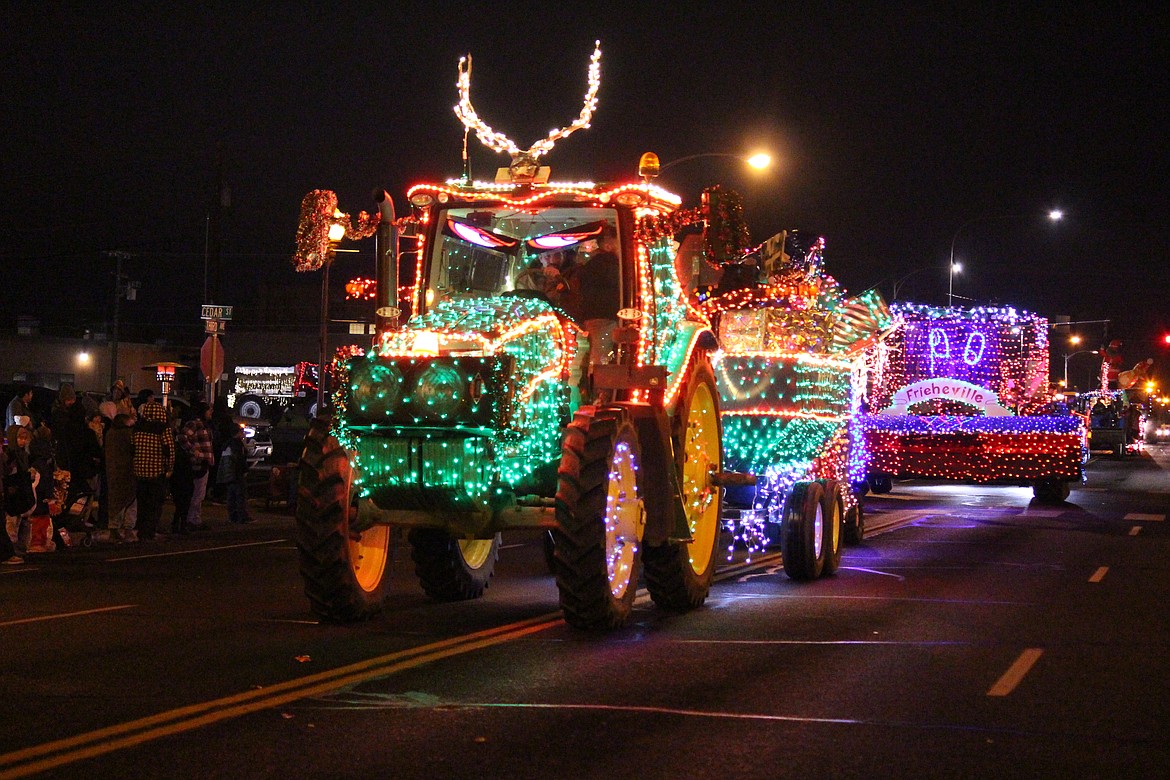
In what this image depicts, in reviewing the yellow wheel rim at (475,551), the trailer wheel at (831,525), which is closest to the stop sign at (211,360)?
the yellow wheel rim at (475,551)

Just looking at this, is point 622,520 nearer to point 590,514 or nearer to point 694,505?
point 590,514

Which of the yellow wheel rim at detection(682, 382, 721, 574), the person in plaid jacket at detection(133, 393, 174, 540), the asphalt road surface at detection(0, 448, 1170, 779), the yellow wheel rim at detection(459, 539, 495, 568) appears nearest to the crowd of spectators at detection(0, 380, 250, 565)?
the person in plaid jacket at detection(133, 393, 174, 540)

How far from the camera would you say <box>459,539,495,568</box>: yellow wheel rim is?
42.9 feet

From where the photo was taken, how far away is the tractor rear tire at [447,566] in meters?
12.3

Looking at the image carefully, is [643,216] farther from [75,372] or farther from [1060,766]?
[75,372]

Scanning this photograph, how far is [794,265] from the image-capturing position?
1573cm

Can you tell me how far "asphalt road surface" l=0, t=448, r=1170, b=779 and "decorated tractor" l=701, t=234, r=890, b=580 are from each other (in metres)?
0.58

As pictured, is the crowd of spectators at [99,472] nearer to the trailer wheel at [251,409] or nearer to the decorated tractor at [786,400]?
the decorated tractor at [786,400]

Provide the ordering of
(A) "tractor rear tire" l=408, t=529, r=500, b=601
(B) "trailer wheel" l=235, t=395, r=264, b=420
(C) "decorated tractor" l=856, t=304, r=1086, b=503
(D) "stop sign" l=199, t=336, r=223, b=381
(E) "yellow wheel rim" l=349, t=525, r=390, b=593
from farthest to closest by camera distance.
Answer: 1. (B) "trailer wheel" l=235, t=395, r=264, b=420
2. (C) "decorated tractor" l=856, t=304, r=1086, b=503
3. (D) "stop sign" l=199, t=336, r=223, b=381
4. (A) "tractor rear tire" l=408, t=529, r=500, b=601
5. (E) "yellow wheel rim" l=349, t=525, r=390, b=593

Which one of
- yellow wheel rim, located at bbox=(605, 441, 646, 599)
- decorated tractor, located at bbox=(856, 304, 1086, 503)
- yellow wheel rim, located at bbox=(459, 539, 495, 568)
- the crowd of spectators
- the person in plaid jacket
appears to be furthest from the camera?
decorated tractor, located at bbox=(856, 304, 1086, 503)

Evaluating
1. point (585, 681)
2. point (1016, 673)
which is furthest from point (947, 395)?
point (585, 681)

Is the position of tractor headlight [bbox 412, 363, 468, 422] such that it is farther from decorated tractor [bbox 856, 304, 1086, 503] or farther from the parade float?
the parade float

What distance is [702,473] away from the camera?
43.0 feet

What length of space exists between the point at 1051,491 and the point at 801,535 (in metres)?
17.0
